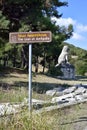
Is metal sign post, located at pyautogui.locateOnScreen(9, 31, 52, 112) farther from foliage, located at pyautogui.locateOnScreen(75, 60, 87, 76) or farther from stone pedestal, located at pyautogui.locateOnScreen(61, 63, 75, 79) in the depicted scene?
foliage, located at pyautogui.locateOnScreen(75, 60, 87, 76)

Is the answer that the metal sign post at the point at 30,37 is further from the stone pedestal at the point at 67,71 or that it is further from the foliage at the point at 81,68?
the foliage at the point at 81,68

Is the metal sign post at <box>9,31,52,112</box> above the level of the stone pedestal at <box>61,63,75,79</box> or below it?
above

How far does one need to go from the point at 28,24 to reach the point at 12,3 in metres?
1.79

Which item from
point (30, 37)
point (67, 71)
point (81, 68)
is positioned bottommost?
point (81, 68)

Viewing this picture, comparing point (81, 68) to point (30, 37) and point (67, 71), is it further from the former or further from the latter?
point (30, 37)

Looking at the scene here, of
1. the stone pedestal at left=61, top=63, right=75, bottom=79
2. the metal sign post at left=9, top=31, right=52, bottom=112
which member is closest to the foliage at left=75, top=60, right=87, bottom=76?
the stone pedestal at left=61, top=63, right=75, bottom=79

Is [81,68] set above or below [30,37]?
below

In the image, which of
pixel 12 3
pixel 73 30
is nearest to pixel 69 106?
pixel 12 3

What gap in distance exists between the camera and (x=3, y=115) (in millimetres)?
7992

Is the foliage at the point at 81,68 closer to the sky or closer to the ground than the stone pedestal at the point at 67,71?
closer to the ground

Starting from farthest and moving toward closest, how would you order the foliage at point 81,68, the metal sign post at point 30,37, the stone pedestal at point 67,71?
1. the foliage at point 81,68
2. the stone pedestal at point 67,71
3. the metal sign post at point 30,37

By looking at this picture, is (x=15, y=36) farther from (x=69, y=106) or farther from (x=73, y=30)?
(x=73, y=30)

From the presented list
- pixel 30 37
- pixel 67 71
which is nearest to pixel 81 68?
pixel 67 71

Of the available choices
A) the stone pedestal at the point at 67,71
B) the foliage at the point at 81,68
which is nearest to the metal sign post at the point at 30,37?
the stone pedestal at the point at 67,71
